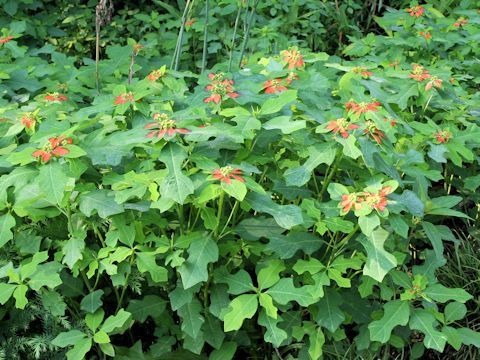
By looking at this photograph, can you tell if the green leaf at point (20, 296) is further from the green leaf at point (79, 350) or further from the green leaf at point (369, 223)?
the green leaf at point (369, 223)

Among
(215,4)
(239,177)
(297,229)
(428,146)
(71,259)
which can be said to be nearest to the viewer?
(239,177)

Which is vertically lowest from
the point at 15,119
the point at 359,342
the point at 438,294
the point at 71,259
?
the point at 359,342

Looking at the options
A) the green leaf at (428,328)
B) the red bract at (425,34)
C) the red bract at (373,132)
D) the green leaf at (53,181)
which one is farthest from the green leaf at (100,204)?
the red bract at (425,34)

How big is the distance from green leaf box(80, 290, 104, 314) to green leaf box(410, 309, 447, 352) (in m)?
0.99

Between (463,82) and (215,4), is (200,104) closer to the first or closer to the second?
(463,82)

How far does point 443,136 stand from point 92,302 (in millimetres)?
1438

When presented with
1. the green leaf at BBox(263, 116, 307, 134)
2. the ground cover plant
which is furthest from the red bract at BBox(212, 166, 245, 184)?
the green leaf at BBox(263, 116, 307, 134)

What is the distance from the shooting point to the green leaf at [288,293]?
2244 millimetres

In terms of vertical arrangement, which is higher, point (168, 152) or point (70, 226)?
point (168, 152)

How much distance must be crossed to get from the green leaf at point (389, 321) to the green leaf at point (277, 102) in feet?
2.35

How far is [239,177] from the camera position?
2.12m

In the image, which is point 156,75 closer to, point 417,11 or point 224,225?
point 224,225

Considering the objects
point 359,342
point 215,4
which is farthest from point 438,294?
point 215,4

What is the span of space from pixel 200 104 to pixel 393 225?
0.80 m
